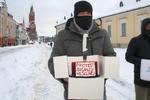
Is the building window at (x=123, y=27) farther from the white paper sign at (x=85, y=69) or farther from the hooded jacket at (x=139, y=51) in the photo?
the white paper sign at (x=85, y=69)

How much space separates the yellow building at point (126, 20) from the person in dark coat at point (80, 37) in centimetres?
2082

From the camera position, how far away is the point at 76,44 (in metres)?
2.17

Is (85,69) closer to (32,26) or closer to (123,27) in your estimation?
(123,27)

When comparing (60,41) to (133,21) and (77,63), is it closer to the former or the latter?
(77,63)

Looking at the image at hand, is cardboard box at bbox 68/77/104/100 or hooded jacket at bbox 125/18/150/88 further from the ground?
hooded jacket at bbox 125/18/150/88

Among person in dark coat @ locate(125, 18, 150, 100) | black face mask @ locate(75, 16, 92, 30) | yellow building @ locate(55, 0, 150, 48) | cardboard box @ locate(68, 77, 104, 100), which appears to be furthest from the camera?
yellow building @ locate(55, 0, 150, 48)

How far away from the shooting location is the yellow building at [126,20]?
22766mm

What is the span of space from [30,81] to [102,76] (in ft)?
17.2

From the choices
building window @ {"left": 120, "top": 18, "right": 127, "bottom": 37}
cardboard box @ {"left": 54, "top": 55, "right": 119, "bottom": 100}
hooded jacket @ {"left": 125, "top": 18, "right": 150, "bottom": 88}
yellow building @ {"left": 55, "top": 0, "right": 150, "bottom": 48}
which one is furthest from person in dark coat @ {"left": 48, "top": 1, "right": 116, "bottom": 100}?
building window @ {"left": 120, "top": 18, "right": 127, "bottom": 37}

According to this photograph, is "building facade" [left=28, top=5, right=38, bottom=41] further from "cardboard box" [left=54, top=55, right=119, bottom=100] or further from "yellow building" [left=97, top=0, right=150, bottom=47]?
"cardboard box" [left=54, top=55, right=119, bottom=100]

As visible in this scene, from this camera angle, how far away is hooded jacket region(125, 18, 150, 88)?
120 inches

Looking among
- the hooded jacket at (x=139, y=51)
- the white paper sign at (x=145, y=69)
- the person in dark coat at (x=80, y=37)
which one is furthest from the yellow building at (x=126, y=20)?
the person in dark coat at (x=80, y=37)

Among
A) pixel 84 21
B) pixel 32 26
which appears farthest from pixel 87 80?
pixel 32 26

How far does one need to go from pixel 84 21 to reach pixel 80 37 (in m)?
0.18
